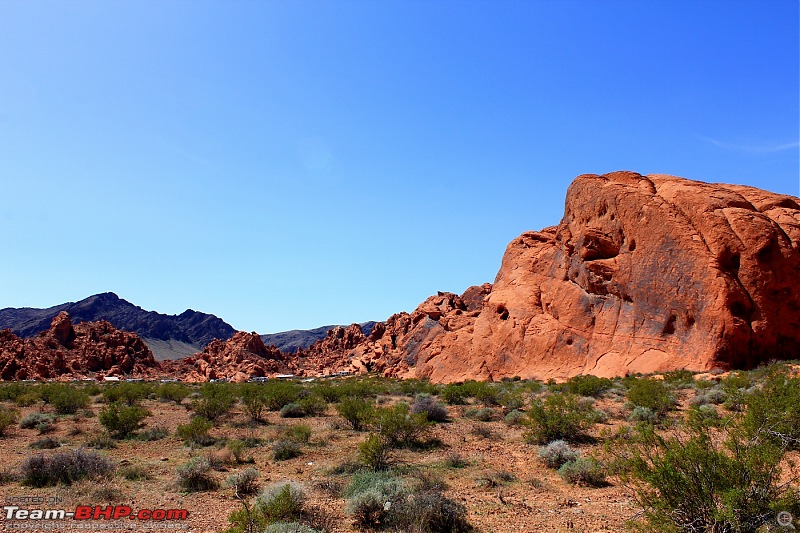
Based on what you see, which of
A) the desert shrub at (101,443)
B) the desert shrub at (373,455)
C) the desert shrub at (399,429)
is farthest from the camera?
the desert shrub at (101,443)

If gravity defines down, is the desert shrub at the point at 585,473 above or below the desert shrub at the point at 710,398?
below

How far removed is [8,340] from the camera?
6156 centimetres

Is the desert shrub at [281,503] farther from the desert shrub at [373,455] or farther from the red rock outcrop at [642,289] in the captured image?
the red rock outcrop at [642,289]

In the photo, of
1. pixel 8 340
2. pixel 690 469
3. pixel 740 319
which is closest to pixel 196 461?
pixel 690 469

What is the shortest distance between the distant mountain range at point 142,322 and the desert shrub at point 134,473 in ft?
506

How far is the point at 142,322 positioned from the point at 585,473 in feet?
643

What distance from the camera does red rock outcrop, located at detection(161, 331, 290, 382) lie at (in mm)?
64188

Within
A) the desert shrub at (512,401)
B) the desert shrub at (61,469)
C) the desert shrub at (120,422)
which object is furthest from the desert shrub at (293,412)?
the desert shrub at (61,469)

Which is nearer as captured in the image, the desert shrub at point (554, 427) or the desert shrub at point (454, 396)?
the desert shrub at point (554, 427)

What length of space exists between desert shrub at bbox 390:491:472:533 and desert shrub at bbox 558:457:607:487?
3278 millimetres

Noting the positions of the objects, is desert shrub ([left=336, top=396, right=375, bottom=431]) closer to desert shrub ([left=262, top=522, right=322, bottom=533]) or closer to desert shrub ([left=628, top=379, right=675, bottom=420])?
desert shrub ([left=262, top=522, right=322, bottom=533])

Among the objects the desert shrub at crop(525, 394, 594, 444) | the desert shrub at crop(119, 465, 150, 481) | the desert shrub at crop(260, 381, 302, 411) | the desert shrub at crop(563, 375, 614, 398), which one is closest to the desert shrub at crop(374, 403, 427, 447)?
the desert shrub at crop(525, 394, 594, 444)

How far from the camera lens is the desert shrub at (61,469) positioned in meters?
9.20

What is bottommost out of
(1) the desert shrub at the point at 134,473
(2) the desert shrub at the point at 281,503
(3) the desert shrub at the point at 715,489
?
(1) the desert shrub at the point at 134,473
